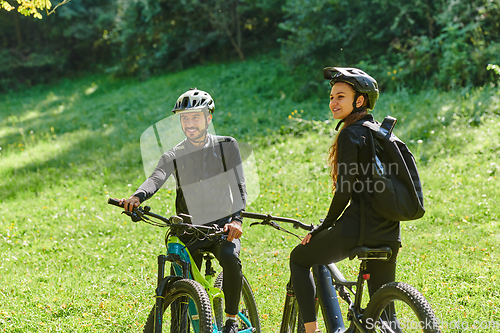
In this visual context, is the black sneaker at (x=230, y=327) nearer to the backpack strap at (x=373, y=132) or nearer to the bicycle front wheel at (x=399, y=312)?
the bicycle front wheel at (x=399, y=312)

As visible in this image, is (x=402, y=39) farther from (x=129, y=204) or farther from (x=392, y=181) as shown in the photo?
(x=129, y=204)

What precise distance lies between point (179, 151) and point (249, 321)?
152 cm

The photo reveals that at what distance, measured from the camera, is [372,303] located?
2.73 metres

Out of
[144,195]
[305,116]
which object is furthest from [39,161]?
[144,195]

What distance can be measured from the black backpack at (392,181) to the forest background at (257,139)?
6.42 ft

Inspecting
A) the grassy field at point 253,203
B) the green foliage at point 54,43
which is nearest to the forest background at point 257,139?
the grassy field at point 253,203

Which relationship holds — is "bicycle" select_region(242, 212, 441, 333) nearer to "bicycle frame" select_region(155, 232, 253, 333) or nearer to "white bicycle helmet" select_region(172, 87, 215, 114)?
"bicycle frame" select_region(155, 232, 253, 333)

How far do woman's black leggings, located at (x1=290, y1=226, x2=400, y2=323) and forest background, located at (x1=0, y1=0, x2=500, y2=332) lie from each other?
1439mm

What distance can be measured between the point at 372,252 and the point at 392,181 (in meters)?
0.46

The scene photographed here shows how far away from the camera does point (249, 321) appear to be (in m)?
3.71

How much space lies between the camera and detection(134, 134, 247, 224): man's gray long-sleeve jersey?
355 cm

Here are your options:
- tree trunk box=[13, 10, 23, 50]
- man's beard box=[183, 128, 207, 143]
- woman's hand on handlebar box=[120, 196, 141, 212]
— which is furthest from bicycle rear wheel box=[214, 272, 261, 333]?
tree trunk box=[13, 10, 23, 50]

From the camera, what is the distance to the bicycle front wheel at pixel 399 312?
7.90ft

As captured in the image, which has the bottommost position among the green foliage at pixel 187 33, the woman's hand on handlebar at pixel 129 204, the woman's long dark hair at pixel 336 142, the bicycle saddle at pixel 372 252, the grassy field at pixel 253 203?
the grassy field at pixel 253 203
